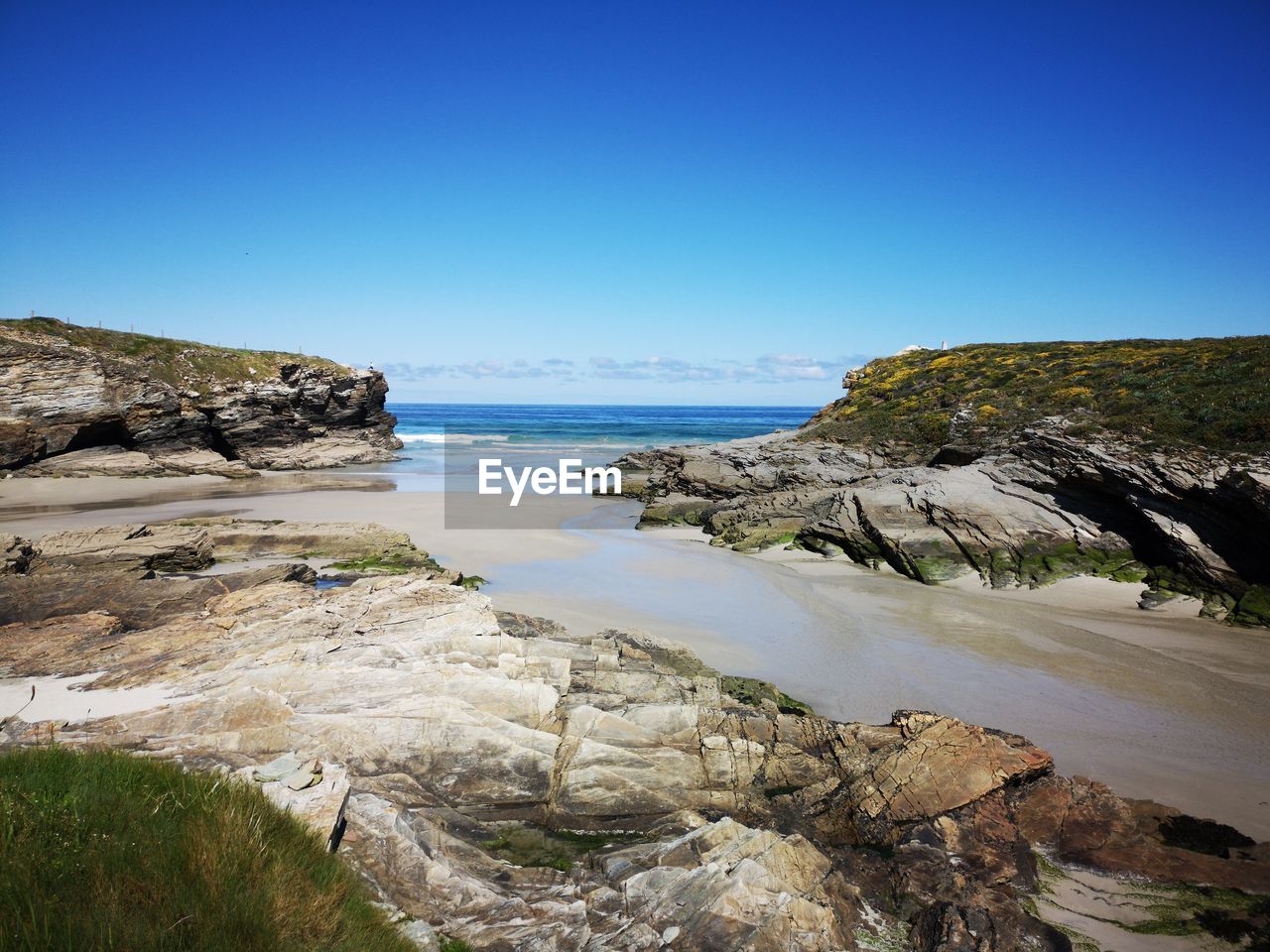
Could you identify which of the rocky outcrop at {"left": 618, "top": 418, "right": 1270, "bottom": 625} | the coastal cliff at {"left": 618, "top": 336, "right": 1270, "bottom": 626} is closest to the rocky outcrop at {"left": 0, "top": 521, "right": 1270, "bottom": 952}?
the rocky outcrop at {"left": 618, "top": 418, "right": 1270, "bottom": 625}

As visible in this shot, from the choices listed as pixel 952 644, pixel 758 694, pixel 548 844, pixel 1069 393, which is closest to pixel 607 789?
pixel 548 844

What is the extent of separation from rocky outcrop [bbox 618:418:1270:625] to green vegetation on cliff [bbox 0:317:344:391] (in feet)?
98.4

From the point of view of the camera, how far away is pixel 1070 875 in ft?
19.7

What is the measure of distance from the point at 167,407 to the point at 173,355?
5.46 m

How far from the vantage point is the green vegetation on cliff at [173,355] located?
3488 centimetres

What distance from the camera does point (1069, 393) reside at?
85.6ft

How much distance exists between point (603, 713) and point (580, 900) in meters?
2.51

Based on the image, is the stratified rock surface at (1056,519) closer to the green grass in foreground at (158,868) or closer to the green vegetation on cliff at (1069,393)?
the green vegetation on cliff at (1069,393)

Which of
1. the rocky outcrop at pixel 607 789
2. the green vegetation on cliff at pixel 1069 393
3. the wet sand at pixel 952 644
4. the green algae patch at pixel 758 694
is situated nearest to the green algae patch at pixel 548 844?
the rocky outcrop at pixel 607 789

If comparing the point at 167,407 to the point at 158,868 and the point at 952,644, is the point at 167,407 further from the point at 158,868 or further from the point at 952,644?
the point at 158,868

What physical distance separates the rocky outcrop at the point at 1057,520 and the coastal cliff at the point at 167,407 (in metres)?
27.6

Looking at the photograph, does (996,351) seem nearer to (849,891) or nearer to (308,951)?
(849,891)

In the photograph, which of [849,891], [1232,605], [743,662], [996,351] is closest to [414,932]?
[849,891]

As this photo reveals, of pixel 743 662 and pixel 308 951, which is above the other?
pixel 308 951
